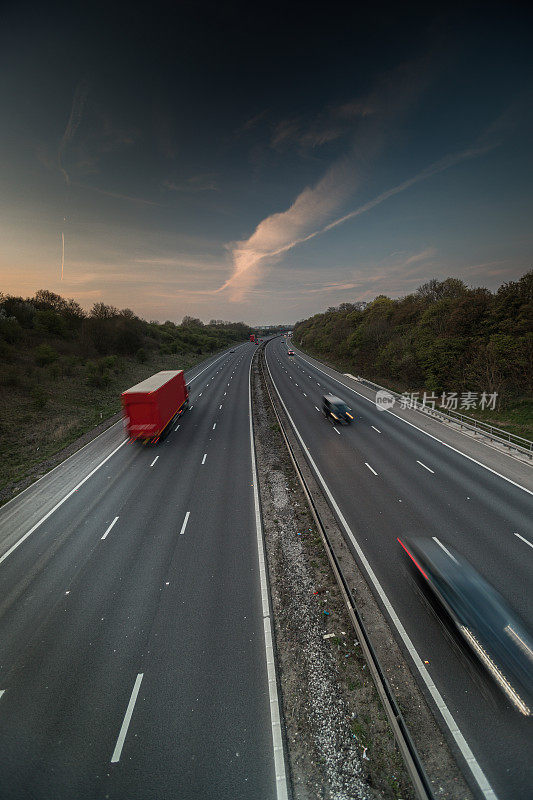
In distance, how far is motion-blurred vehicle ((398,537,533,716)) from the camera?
247 inches

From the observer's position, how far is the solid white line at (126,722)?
554cm

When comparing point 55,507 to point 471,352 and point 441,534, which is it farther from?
point 471,352

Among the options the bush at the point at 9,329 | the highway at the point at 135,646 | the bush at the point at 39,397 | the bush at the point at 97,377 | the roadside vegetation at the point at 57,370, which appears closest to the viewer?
the highway at the point at 135,646

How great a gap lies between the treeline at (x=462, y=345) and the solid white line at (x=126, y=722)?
31.8 metres

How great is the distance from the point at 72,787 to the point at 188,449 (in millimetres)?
15184

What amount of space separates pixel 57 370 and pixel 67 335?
1444 cm

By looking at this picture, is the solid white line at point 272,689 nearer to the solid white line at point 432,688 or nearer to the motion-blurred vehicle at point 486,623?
the solid white line at point 432,688

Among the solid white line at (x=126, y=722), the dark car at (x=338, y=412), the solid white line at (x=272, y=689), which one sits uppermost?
the dark car at (x=338, y=412)

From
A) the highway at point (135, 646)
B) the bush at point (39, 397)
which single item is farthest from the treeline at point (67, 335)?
the highway at point (135, 646)

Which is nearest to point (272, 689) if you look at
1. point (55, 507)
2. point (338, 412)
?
point (55, 507)

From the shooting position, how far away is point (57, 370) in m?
32.4

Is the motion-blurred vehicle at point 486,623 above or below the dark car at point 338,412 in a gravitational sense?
below

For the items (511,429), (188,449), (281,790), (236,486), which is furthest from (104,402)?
(511,429)

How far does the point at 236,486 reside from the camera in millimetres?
15023
